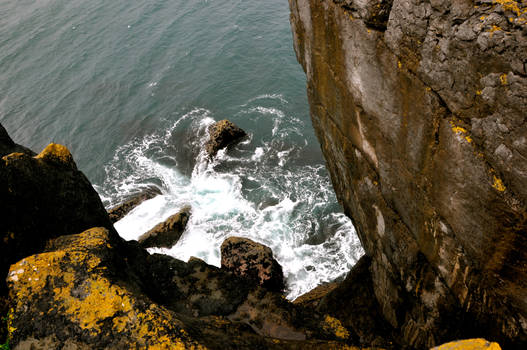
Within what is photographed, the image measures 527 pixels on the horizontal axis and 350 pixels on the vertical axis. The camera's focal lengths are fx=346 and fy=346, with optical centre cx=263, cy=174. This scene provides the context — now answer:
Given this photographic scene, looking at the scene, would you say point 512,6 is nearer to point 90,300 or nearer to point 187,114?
point 90,300

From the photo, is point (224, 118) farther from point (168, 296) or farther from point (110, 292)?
point (110, 292)

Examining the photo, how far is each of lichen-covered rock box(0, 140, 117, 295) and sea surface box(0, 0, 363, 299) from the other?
13.7 metres

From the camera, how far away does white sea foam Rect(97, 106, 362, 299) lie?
20.6 metres

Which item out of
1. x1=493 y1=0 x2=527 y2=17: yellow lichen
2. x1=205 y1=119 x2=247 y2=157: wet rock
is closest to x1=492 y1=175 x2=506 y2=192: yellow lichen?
x1=493 y1=0 x2=527 y2=17: yellow lichen

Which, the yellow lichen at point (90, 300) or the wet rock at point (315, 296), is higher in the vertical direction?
the yellow lichen at point (90, 300)

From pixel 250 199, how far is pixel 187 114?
1352cm

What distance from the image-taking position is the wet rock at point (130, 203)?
82.9ft

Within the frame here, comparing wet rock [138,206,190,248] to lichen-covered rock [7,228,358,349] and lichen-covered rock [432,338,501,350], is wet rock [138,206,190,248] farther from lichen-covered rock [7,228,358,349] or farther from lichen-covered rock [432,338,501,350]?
lichen-covered rock [432,338,501,350]

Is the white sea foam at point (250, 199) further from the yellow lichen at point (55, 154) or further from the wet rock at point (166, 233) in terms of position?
the yellow lichen at point (55, 154)

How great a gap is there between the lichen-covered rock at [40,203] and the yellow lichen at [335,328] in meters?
5.44

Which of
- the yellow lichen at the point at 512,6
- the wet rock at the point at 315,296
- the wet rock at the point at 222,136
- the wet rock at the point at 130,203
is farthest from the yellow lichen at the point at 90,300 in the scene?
the wet rock at the point at 222,136

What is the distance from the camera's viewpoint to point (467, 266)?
6281 millimetres

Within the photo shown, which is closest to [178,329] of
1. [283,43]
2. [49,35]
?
[283,43]

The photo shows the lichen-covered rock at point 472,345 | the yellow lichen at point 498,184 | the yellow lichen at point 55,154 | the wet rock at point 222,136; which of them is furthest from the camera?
the wet rock at point 222,136
